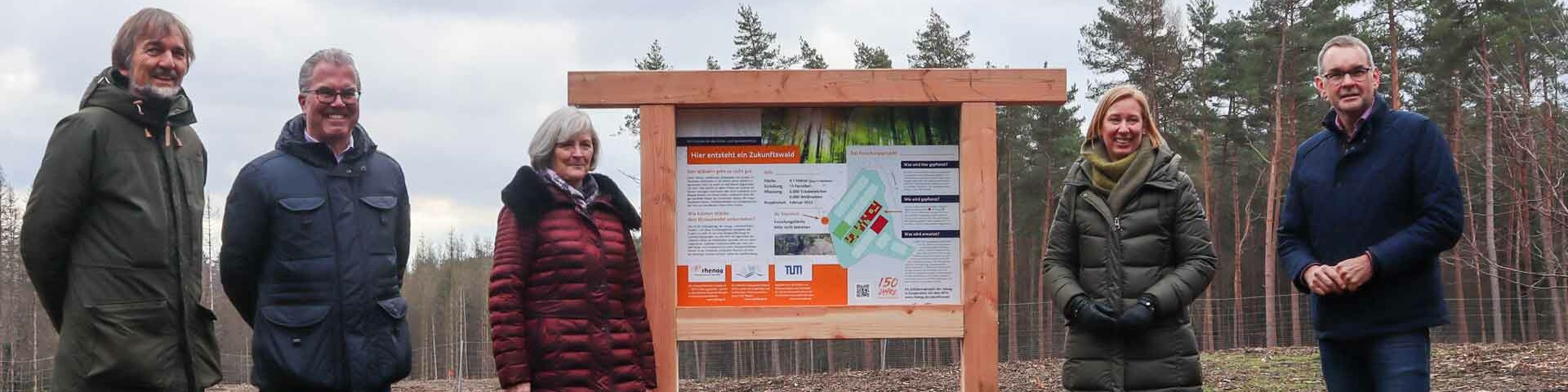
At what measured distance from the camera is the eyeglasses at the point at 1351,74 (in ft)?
13.2

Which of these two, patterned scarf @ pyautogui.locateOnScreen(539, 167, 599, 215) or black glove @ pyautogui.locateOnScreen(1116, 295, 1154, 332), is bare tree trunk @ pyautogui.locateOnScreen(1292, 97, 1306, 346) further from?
patterned scarf @ pyautogui.locateOnScreen(539, 167, 599, 215)

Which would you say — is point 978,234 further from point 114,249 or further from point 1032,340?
point 1032,340

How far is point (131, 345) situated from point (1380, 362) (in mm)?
3767

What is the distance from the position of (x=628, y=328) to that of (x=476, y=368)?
125ft

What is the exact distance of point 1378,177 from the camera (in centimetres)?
396

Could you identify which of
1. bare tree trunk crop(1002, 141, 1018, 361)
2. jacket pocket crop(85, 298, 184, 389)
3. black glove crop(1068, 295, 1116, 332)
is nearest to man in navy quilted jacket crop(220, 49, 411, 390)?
jacket pocket crop(85, 298, 184, 389)

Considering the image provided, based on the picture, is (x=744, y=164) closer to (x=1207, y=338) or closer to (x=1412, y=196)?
(x=1412, y=196)

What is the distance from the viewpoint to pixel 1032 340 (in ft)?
A: 99.0

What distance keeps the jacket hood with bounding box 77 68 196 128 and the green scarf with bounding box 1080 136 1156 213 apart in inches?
117

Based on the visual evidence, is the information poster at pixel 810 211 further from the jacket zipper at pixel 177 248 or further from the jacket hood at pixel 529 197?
the jacket zipper at pixel 177 248

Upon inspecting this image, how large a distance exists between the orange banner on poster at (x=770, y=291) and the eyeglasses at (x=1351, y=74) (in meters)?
2.06

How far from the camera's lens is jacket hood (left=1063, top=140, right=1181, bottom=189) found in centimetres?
425

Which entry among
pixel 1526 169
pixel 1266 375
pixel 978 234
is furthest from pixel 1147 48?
pixel 978 234

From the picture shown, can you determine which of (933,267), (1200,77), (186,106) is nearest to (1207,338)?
(1200,77)
